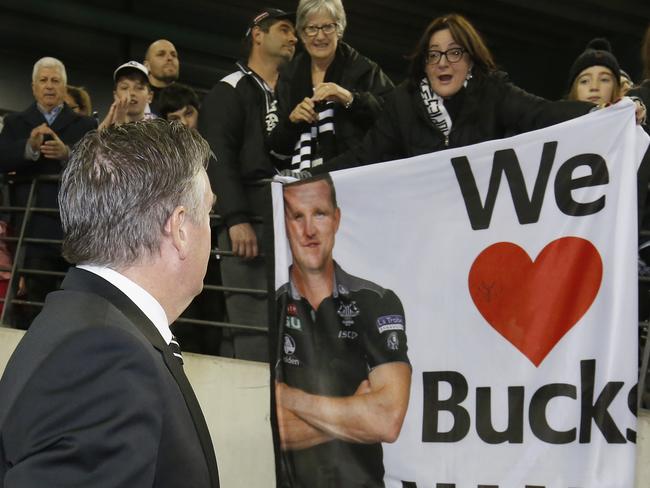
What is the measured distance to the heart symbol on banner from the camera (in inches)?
141

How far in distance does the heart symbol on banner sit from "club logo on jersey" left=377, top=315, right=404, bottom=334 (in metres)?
0.34

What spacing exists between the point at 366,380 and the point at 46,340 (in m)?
2.47

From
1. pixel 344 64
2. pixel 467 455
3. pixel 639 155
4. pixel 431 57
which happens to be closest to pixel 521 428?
pixel 467 455

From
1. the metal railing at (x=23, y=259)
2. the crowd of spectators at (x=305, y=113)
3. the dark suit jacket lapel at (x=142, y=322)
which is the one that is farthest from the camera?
the metal railing at (x=23, y=259)

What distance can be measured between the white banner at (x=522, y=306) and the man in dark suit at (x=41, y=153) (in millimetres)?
2595

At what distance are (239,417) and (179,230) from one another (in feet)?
→ 10.1

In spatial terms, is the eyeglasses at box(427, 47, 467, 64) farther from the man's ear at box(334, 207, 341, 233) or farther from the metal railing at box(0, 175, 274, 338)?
the metal railing at box(0, 175, 274, 338)

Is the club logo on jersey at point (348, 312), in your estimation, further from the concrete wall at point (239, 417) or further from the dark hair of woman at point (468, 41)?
the dark hair of woman at point (468, 41)

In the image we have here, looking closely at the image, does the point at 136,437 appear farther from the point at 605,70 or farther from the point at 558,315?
the point at 605,70

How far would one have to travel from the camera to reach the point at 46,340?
174 cm

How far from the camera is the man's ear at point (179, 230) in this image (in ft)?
6.33

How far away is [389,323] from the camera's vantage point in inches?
158

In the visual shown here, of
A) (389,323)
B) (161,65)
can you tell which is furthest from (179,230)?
(161,65)

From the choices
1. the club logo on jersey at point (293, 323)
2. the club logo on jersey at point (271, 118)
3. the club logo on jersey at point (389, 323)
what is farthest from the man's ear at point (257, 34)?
the club logo on jersey at point (389, 323)
